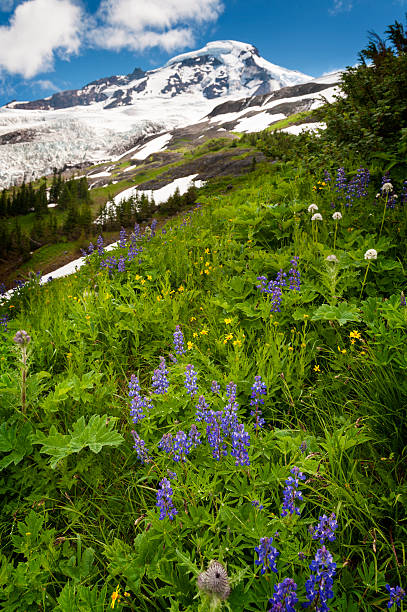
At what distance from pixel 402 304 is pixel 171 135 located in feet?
513

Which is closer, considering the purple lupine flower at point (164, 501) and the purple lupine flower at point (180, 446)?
the purple lupine flower at point (164, 501)

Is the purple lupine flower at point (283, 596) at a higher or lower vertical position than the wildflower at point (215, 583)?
lower

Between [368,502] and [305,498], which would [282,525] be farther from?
[368,502]

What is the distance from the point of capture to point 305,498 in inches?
71.7

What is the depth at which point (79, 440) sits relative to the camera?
2240mm

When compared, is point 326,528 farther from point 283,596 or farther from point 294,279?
point 294,279

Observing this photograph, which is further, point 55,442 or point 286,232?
point 286,232

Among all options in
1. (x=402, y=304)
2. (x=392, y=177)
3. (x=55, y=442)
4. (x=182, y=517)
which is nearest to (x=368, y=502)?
(x=182, y=517)

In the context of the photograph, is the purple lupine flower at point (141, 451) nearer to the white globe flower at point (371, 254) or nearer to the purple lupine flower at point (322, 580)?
the purple lupine flower at point (322, 580)

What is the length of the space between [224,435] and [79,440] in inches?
40.2

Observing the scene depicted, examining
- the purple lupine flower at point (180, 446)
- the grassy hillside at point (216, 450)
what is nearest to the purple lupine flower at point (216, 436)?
the grassy hillside at point (216, 450)

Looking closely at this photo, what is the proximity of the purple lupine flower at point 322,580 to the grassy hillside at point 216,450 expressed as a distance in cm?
1

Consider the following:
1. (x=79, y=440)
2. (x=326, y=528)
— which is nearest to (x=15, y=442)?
(x=79, y=440)

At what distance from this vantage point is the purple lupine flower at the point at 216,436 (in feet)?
6.48
